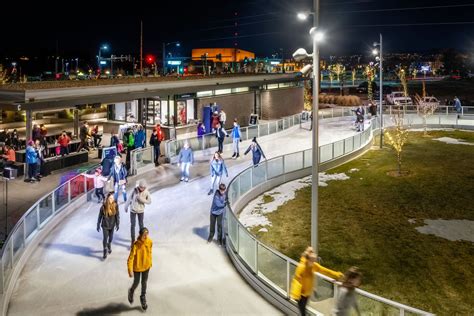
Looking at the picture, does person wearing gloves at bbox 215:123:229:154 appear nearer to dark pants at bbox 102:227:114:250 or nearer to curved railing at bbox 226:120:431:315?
curved railing at bbox 226:120:431:315

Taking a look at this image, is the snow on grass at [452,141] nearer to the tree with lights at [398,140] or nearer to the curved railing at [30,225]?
the tree with lights at [398,140]

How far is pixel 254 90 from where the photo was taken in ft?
125

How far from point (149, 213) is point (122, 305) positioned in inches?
245

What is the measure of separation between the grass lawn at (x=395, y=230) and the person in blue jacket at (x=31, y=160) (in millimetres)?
9202

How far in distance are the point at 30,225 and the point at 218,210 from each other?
15.0ft

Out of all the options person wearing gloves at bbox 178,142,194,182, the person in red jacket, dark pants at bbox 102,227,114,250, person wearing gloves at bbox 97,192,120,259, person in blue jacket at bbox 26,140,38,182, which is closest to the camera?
person wearing gloves at bbox 97,192,120,259

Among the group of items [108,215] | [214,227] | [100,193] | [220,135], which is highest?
[220,135]

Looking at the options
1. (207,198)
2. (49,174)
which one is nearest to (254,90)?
(49,174)

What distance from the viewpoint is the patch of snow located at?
16047mm

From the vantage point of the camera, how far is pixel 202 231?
1475cm

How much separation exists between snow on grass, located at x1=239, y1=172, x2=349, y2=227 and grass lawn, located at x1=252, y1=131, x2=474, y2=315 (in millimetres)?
342

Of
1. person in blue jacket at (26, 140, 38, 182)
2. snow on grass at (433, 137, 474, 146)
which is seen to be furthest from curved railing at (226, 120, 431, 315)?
snow on grass at (433, 137, 474, 146)

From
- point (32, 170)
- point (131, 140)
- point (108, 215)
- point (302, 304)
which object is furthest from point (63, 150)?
point (302, 304)

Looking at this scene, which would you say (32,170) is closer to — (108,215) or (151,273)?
(108,215)
